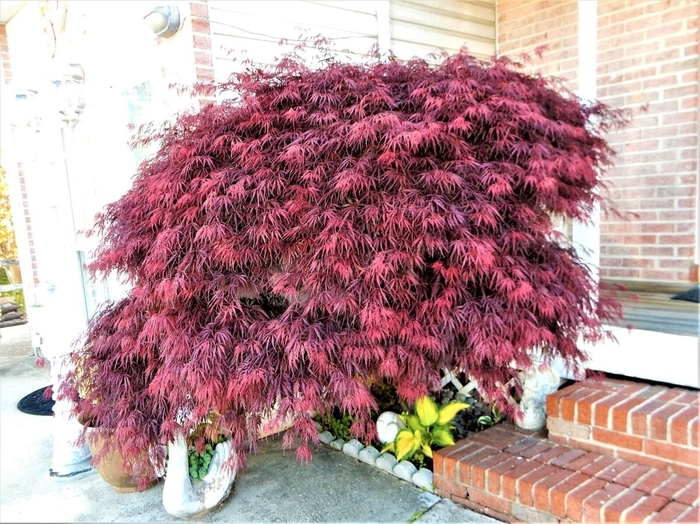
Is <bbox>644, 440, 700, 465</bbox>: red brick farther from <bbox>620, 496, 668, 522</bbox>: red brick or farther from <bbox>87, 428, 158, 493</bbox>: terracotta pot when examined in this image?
<bbox>87, 428, 158, 493</bbox>: terracotta pot

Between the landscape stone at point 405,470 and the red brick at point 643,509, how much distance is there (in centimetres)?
105

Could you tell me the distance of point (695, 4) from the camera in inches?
138

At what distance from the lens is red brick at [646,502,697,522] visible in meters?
1.78

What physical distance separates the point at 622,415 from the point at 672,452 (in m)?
0.23

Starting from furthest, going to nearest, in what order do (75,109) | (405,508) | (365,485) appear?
Result: 1. (75,109)
2. (365,485)
3. (405,508)

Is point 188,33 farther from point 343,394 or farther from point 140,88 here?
point 343,394

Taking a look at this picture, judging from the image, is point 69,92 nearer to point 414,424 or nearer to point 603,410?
point 414,424

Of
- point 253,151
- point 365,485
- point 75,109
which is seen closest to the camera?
point 253,151

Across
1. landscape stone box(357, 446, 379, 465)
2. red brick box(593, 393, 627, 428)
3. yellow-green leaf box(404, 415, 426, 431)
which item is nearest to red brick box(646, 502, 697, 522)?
red brick box(593, 393, 627, 428)

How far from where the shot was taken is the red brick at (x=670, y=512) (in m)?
1.78

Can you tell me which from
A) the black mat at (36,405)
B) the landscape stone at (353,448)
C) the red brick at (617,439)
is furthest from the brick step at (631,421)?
the black mat at (36,405)

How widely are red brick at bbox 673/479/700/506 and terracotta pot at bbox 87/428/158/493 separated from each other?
2.47 m

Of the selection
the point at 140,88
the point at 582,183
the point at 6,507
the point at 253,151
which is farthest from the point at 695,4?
the point at 6,507

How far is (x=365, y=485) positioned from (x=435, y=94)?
2.03m
